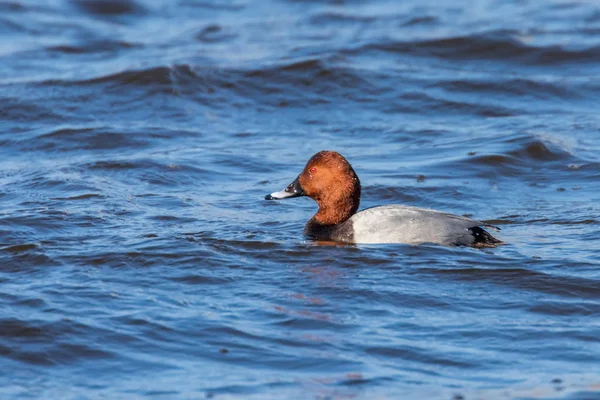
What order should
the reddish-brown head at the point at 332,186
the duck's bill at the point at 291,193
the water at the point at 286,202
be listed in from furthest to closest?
1. the duck's bill at the point at 291,193
2. the reddish-brown head at the point at 332,186
3. the water at the point at 286,202

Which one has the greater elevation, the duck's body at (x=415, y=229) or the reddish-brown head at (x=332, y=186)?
the reddish-brown head at (x=332, y=186)

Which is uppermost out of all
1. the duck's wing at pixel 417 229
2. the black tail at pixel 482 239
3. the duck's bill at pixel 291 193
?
the duck's bill at pixel 291 193

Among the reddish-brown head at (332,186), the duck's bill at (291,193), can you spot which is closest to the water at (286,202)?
the duck's bill at (291,193)

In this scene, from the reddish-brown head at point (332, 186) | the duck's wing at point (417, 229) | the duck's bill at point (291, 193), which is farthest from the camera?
the duck's bill at point (291, 193)

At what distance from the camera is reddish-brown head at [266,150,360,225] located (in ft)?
27.2

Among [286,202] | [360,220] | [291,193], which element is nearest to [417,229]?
[360,220]

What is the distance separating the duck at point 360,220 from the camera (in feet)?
25.2

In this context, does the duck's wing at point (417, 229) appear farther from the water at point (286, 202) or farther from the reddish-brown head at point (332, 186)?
the reddish-brown head at point (332, 186)

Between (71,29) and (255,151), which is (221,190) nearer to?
(255,151)

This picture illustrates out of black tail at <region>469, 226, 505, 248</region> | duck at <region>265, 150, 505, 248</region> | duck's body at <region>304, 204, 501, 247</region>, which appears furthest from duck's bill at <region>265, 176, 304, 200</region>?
black tail at <region>469, 226, 505, 248</region>

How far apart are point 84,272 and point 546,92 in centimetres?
839

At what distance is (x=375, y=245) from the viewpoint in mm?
7746

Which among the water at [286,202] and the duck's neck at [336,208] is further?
the duck's neck at [336,208]

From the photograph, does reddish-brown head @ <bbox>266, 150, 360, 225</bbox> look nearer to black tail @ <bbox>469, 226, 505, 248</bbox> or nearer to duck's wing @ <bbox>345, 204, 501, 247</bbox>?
duck's wing @ <bbox>345, 204, 501, 247</bbox>
